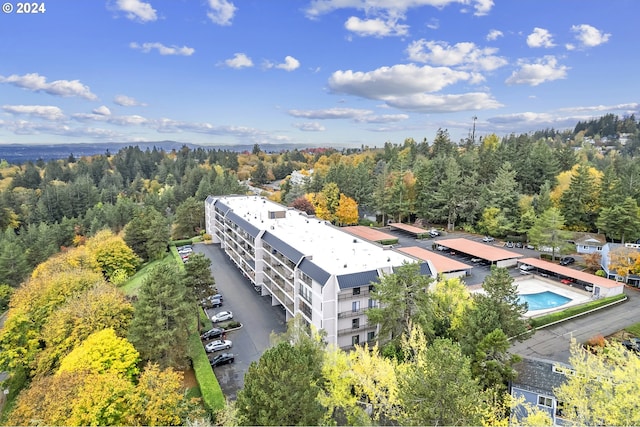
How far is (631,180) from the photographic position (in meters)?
53.2

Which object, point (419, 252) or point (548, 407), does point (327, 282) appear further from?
point (419, 252)

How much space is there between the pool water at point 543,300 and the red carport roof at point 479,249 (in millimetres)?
7344

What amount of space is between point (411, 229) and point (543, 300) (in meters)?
26.3

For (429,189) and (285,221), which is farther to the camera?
(429,189)

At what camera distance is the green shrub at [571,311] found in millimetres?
32625

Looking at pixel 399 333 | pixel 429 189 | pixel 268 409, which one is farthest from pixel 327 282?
pixel 429 189

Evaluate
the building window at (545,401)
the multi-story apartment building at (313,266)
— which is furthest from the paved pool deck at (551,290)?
the multi-story apartment building at (313,266)

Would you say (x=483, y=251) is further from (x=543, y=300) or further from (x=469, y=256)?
(x=543, y=300)

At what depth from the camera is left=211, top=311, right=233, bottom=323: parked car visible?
35438 mm

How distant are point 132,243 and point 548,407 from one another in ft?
175

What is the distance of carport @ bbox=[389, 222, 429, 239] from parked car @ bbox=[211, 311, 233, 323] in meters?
35.7

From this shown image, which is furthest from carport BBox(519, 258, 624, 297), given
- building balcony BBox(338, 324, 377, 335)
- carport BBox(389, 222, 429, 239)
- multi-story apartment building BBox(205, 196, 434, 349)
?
building balcony BBox(338, 324, 377, 335)

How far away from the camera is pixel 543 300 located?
3912cm

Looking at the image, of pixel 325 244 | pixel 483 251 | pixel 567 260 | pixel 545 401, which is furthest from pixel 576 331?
pixel 325 244
